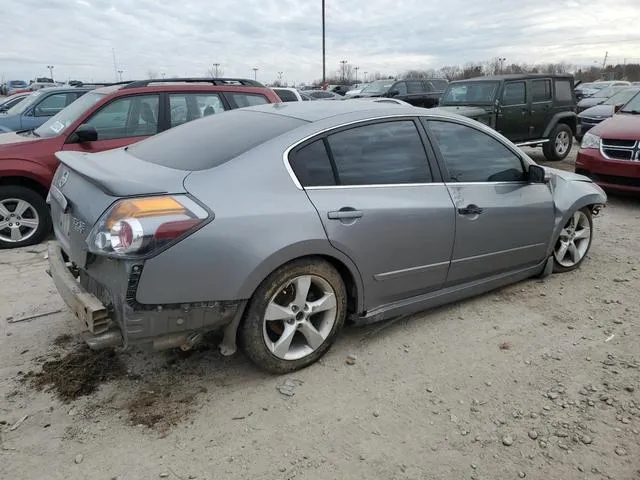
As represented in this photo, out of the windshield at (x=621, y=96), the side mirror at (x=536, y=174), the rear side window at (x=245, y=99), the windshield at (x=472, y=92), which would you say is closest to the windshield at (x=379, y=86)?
the windshield at (x=621, y=96)

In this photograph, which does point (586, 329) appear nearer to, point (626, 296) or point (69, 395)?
point (626, 296)

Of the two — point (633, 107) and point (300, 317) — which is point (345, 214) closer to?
point (300, 317)

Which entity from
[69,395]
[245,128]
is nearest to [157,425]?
[69,395]

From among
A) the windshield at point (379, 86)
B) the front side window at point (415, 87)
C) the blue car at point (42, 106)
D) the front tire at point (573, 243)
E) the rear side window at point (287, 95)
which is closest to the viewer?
the front tire at point (573, 243)

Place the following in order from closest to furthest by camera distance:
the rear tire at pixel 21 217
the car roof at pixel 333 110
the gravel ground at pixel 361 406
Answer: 1. the gravel ground at pixel 361 406
2. the car roof at pixel 333 110
3. the rear tire at pixel 21 217

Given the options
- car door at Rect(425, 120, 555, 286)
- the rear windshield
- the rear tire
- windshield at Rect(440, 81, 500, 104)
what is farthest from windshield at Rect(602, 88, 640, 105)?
the rear tire

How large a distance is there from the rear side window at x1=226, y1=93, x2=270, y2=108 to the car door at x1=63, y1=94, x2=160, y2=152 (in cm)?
96

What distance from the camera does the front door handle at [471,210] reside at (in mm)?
3596

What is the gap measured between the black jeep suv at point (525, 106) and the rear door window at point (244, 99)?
511 centimetres

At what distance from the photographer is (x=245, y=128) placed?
3342mm

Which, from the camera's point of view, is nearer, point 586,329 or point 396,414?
point 396,414

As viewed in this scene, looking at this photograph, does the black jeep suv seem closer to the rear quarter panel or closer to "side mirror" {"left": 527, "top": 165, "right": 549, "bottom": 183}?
"side mirror" {"left": 527, "top": 165, "right": 549, "bottom": 183}

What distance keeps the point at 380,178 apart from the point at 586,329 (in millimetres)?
1880

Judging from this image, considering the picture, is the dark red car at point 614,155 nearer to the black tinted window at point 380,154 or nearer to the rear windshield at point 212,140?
the black tinted window at point 380,154
